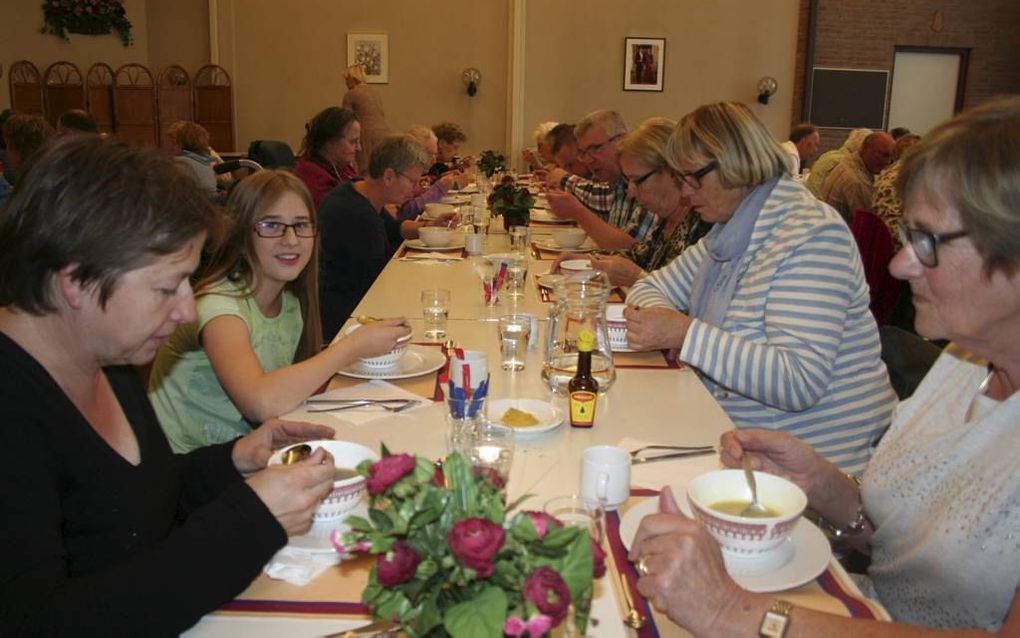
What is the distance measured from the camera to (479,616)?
730 mm

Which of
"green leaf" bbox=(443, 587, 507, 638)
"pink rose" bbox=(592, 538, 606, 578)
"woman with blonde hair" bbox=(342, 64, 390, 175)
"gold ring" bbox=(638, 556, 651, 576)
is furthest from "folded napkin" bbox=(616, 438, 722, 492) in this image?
"woman with blonde hair" bbox=(342, 64, 390, 175)

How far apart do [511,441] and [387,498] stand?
0.52 meters

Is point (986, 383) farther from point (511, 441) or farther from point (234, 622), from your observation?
point (234, 622)

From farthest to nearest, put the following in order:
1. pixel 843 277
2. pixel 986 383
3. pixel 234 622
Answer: pixel 843 277 → pixel 986 383 → pixel 234 622

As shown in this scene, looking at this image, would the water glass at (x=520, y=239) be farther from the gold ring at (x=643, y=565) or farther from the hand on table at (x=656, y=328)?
the gold ring at (x=643, y=565)

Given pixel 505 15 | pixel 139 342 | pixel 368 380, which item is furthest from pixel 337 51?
pixel 139 342

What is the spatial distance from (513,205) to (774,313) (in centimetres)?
287

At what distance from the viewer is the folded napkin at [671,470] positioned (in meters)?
1.52

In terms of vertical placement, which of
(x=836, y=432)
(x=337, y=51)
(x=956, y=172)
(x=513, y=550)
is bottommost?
(x=836, y=432)

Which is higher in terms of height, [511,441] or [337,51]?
[337,51]

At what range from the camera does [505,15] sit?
1019 cm

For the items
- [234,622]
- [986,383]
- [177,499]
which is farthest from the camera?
[177,499]

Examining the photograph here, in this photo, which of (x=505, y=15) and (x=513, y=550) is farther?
(x=505, y=15)

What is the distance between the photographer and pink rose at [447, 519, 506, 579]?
2.37 ft
